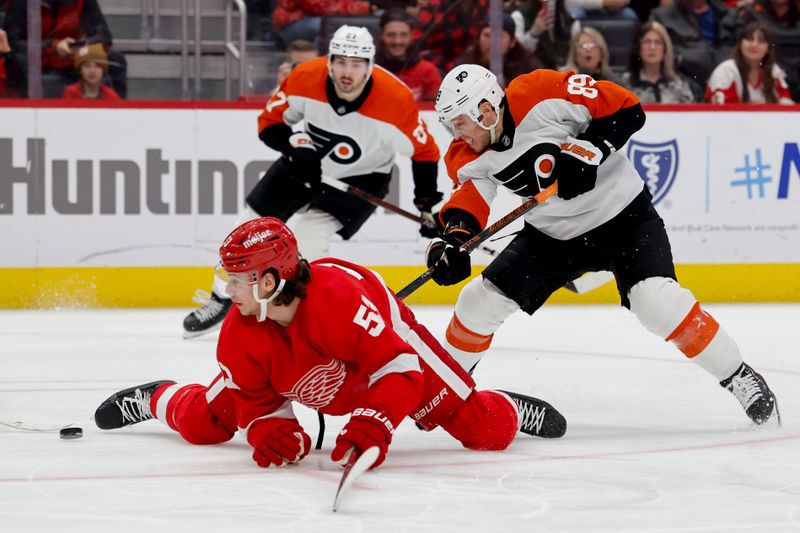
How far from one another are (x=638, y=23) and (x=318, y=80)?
240 centimetres

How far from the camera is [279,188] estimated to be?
528 cm

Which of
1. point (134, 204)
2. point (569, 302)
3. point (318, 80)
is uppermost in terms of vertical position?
point (318, 80)

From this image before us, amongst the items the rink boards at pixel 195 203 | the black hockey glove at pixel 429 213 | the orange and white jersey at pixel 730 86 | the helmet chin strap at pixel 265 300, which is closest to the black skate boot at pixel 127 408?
the helmet chin strap at pixel 265 300

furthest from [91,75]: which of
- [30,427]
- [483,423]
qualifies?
[483,423]

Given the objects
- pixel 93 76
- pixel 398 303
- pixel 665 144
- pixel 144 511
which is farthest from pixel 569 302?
pixel 144 511

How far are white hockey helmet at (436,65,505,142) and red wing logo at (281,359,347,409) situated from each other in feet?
2.65

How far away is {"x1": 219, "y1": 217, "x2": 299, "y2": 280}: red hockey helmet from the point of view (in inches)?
103

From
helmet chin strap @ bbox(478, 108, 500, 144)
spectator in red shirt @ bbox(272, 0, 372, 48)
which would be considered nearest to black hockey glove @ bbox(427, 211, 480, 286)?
helmet chin strap @ bbox(478, 108, 500, 144)

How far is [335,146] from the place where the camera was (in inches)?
206

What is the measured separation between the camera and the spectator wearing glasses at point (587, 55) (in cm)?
676

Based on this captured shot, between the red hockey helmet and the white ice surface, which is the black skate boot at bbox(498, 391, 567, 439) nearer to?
the white ice surface

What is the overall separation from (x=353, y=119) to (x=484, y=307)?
181cm

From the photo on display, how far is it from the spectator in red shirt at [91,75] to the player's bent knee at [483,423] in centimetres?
411

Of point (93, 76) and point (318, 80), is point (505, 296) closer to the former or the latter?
point (318, 80)
